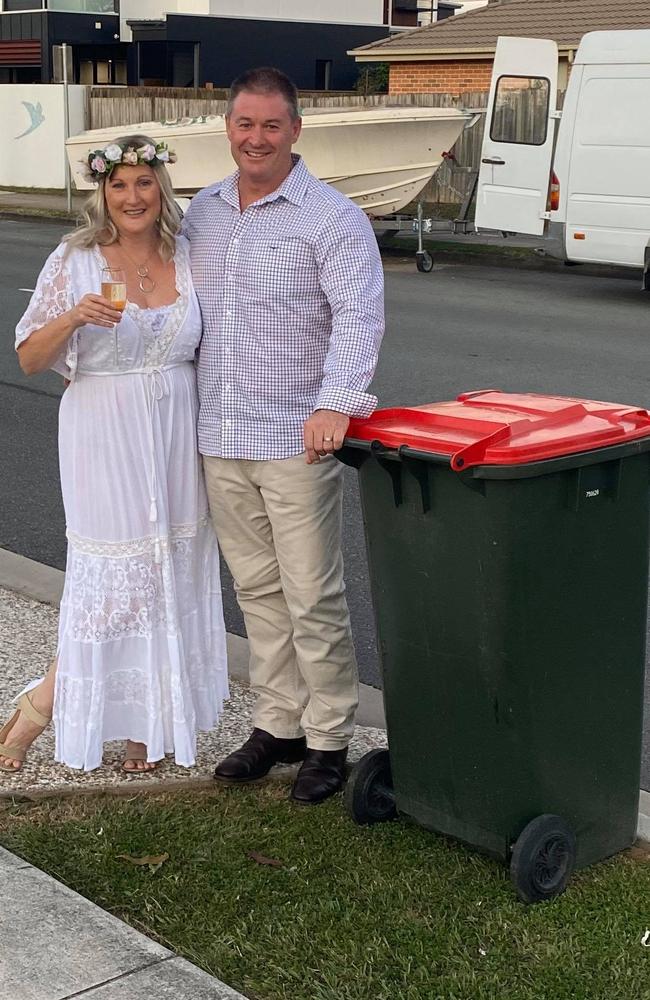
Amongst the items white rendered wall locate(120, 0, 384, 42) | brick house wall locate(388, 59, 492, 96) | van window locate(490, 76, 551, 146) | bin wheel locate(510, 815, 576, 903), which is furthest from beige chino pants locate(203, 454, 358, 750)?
white rendered wall locate(120, 0, 384, 42)

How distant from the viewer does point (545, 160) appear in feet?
47.1

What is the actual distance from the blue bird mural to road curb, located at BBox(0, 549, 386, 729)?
24527mm

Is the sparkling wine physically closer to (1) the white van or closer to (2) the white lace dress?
(2) the white lace dress

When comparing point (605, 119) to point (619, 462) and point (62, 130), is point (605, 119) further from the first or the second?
point (62, 130)

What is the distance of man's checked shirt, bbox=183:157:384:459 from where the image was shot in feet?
11.3

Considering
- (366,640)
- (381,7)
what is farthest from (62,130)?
(366,640)

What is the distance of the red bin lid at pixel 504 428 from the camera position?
2951mm

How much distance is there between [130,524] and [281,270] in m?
0.77

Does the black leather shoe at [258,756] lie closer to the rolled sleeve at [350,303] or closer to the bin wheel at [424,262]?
the rolled sleeve at [350,303]

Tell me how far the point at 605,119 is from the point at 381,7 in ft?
81.1

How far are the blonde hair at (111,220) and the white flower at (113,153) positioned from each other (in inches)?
0.6

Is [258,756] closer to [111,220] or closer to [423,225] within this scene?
[111,220]

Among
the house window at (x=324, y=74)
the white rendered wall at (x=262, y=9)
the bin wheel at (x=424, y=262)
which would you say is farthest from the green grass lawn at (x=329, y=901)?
the house window at (x=324, y=74)

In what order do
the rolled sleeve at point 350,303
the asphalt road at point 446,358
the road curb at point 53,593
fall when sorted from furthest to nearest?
the asphalt road at point 446,358 < the road curb at point 53,593 < the rolled sleeve at point 350,303
